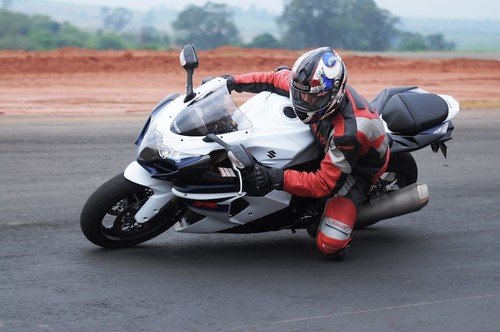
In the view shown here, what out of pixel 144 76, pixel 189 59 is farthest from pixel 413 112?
pixel 144 76

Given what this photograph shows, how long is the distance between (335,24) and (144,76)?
28.1 feet

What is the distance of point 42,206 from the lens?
23.2 feet

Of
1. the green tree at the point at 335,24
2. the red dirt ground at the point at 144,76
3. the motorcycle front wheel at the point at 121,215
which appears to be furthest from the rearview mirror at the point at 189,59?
the green tree at the point at 335,24

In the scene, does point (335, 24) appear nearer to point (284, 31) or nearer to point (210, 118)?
point (284, 31)

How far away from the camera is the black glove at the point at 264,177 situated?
5.29m

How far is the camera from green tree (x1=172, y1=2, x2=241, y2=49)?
78.9ft

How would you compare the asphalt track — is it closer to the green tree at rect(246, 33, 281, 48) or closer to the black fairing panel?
the black fairing panel

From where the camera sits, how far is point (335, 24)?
2448cm

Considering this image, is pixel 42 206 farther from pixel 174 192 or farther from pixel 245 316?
pixel 245 316

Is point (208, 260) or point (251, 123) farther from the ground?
point (251, 123)

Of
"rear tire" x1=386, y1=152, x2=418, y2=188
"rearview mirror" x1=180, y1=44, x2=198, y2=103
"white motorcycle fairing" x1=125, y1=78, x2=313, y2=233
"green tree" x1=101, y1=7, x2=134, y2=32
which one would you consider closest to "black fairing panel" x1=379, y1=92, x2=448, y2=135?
"rear tire" x1=386, y1=152, x2=418, y2=188

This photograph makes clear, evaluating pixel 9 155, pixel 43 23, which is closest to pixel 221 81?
pixel 9 155

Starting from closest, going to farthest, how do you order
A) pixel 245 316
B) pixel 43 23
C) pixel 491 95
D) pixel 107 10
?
pixel 245 316, pixel 491 95, pixel 43 23, pixel 107 10

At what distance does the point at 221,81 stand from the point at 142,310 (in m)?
1.69
